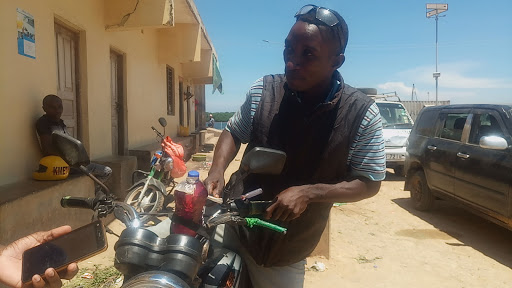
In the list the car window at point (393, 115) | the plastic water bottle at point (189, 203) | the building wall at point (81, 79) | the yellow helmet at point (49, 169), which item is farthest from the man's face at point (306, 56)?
the car window at point (393, 115)

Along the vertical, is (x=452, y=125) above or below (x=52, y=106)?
below

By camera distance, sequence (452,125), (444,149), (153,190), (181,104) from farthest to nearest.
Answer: (181,104), (452,125), (444,149), (153,190)

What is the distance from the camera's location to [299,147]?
5.42 ft

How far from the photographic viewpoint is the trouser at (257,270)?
1.76 m

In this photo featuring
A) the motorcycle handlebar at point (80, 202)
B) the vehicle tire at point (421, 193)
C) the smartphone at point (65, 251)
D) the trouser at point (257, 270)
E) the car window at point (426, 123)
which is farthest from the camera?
the car window at point (426, 123)

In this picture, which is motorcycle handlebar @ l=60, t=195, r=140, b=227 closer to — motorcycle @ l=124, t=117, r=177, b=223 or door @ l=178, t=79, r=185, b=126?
motorcycle @ l=124, t=117, r=177, b=223

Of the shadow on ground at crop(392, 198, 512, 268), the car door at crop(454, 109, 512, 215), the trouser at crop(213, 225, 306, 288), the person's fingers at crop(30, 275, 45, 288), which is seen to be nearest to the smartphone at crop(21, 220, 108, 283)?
the person's fingers at crop(30, 275, 45, 288)

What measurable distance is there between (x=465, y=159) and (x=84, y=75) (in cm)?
570

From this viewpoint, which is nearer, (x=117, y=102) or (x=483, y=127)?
(x=483, y=127)

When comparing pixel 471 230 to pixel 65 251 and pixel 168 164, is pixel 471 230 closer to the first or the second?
pixel 168 164

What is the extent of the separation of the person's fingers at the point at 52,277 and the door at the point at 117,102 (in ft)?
21.2

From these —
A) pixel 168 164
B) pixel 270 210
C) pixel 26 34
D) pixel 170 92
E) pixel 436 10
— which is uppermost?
pixel 436 10

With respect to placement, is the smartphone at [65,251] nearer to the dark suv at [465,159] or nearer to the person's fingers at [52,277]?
the person's fingers at [52,277]

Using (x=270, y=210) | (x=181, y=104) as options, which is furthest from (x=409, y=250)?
(x=181, y=104)
